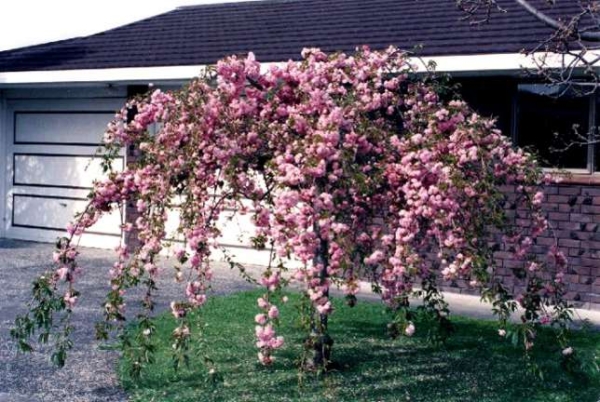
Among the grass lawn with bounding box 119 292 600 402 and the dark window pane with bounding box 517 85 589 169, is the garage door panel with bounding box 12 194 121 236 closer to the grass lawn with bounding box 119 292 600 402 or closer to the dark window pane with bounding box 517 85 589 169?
the grass lawn with bounding box 119 292 600 402

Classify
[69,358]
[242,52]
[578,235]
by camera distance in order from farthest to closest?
[242,52]
[578,235]
[69,358]

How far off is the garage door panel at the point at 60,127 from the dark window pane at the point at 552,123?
697 centimetres

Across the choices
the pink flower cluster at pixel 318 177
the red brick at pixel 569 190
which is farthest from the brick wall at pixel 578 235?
the pink flower cluster at pixel 318 177

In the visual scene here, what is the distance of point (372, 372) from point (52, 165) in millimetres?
9926

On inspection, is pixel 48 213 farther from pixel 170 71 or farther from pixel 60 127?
pixel 170 71

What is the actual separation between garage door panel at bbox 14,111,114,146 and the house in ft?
0.06

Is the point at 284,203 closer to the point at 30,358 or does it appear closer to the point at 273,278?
the point at 273,278

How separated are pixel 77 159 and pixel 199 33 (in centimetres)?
297

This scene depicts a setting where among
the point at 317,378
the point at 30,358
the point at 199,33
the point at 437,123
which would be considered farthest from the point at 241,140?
the point at 199,33

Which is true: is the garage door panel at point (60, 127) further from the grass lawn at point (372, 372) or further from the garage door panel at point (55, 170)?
the grass lawn at point (372, 372)

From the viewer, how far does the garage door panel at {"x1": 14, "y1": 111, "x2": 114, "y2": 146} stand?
14781mm

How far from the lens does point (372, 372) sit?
698 cm

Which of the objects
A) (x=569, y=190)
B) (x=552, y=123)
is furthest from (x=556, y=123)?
(x=569, y=190)

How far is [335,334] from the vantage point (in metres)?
8.39
